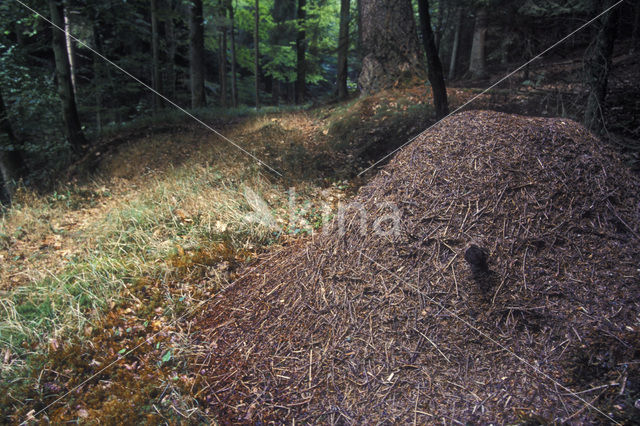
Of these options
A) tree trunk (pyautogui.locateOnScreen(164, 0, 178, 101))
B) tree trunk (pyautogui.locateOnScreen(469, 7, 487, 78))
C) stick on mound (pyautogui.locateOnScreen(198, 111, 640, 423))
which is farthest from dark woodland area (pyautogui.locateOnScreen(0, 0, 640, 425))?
tree trunk (pyautogui.locateOnScreen(164, 0, 178, 101))

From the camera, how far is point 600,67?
12.4 feet

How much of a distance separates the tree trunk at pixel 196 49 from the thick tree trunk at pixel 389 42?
22.6 ft

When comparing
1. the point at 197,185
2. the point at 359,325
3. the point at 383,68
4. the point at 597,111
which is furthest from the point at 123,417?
the point at 383,68

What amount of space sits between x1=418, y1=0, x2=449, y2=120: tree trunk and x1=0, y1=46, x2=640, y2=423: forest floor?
804mm

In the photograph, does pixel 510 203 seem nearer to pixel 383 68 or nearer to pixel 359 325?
pixel 359 325

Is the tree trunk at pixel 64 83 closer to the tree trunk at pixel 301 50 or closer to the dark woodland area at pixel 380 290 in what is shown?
the dark woodland area at pixel 380 290

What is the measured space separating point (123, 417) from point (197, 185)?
3.45 metres

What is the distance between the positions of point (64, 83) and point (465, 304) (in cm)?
1030

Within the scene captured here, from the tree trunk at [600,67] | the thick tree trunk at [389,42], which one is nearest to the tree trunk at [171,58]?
the thick tree trunk at [389,42]

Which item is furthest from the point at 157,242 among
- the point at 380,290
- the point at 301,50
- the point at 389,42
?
the point at 301,50

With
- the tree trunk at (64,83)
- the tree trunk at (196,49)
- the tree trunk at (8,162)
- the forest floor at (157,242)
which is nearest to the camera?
the forest floor at (157,242)

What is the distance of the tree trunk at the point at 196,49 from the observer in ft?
37.1

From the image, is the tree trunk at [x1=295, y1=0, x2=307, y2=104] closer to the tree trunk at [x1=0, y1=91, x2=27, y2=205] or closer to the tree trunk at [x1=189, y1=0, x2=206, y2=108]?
the tree trunk at [x1=189, y1=0, x2=206, y2=108]

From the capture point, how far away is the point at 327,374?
7.12 ft
